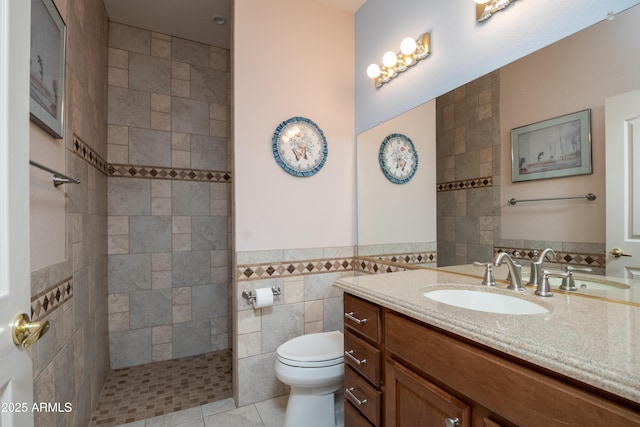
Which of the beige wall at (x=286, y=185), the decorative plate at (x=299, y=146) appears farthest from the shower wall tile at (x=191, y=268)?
the decorative plate at (x=299, y=146)

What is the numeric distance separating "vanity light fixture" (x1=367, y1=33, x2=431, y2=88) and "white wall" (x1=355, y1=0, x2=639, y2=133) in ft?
0.12

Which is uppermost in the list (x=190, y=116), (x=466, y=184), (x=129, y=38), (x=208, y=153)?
(x=129, y=38)

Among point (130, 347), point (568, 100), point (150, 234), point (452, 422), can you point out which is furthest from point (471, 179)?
point (130, 347)

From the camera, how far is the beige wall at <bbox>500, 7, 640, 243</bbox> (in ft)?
3.24

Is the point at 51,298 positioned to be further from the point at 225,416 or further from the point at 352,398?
Answer: the point at 352,398

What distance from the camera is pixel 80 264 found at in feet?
5.24

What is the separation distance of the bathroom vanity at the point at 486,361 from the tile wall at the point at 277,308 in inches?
30.8

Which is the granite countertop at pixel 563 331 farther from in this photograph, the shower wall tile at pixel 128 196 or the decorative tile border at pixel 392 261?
the shower wall tile at pixel 128 196

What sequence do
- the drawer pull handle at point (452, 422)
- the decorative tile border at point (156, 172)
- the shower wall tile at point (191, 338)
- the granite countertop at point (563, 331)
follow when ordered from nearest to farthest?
the granite countertop at point (563, 331), the drawer pull handle at point (452, 422), the decorative tile border at point (156, 172), the shower wall tile at point (191, 338)

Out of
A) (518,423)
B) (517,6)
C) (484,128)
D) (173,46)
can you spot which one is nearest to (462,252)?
(484,128)

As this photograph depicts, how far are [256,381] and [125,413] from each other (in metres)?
0.83

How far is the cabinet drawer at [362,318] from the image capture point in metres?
1.21

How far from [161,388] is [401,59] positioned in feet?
9.31

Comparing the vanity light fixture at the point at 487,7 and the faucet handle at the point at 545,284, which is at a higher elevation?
the vanity light fixture at the point at 487,7
